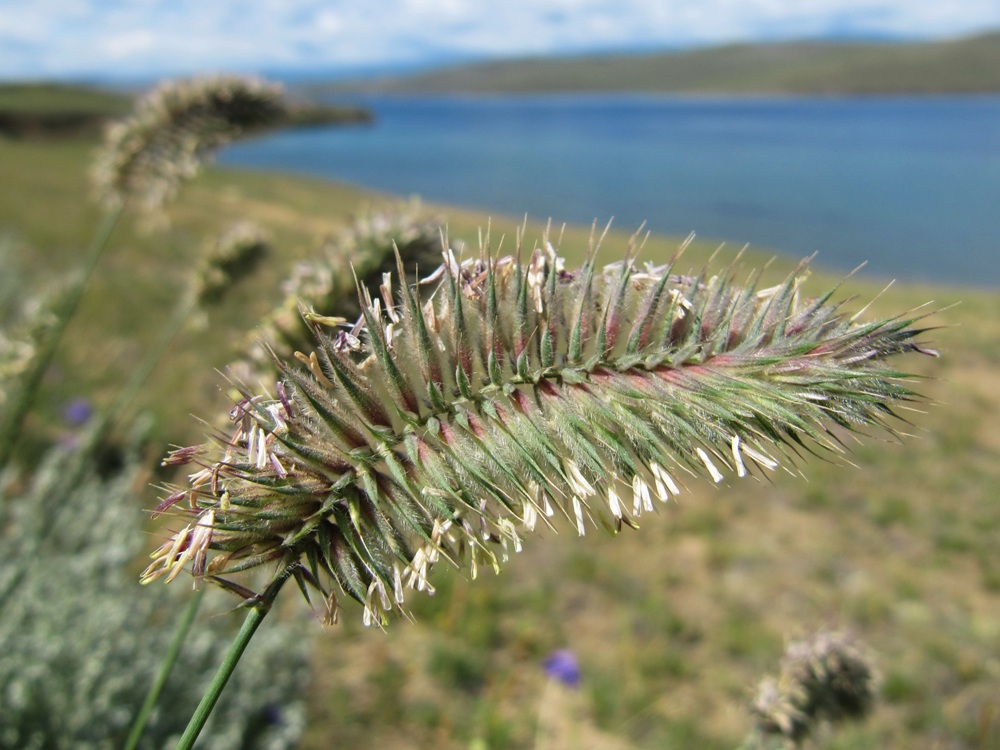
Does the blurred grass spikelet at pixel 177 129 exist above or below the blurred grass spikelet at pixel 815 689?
above

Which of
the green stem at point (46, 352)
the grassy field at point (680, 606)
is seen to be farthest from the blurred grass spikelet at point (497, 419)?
the green stem at point (46, 352)

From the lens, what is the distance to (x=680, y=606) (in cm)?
652

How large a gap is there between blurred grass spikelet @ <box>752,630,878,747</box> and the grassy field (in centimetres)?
14

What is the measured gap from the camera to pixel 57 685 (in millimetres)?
3801

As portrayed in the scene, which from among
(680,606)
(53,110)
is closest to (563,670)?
(680,606)

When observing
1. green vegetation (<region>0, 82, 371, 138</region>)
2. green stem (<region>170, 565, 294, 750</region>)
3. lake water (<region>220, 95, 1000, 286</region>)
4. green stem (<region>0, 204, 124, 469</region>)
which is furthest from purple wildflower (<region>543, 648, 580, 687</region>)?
green vegetation (<region>0, 82, 371, 138</region>)

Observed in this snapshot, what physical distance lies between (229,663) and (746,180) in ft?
201

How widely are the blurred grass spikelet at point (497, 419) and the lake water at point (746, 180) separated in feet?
16.4

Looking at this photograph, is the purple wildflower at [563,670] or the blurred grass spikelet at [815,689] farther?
the purple wildflower at [563,670]

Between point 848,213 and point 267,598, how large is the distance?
4701 cm

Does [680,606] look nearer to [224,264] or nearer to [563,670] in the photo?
[563,670]

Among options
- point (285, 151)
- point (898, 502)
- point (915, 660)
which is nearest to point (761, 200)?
point (898, 502)

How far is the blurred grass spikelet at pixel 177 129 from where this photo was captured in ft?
13.6

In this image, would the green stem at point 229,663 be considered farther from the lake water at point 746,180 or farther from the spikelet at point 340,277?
the lake water at point 746,180
